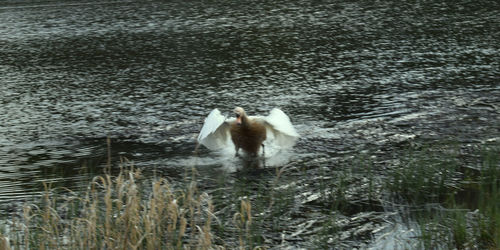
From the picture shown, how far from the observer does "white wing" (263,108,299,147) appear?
880cm

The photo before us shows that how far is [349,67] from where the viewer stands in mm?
13375

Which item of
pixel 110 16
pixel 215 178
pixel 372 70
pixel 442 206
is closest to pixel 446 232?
pixel 442 206

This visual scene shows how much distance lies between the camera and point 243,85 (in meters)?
12.4

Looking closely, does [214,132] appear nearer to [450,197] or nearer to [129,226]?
[450,197]

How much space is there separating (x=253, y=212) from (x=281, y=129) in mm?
2181

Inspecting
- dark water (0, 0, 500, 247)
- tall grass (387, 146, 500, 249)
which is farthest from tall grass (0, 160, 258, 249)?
tall grass (387, 146, 500, 249)

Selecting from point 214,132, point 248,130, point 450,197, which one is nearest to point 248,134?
point 248,130

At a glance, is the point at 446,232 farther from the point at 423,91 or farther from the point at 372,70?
the point at 372,70

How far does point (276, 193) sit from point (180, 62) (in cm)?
782

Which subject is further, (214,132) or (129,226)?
(214,132)

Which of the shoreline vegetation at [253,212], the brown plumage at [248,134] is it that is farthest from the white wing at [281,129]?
the shoreline vegetation at [253,212]

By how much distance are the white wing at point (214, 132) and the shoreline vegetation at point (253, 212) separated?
638 millimetres

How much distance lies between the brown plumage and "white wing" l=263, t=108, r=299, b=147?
14 cm

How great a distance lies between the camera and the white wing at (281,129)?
28.9ft
